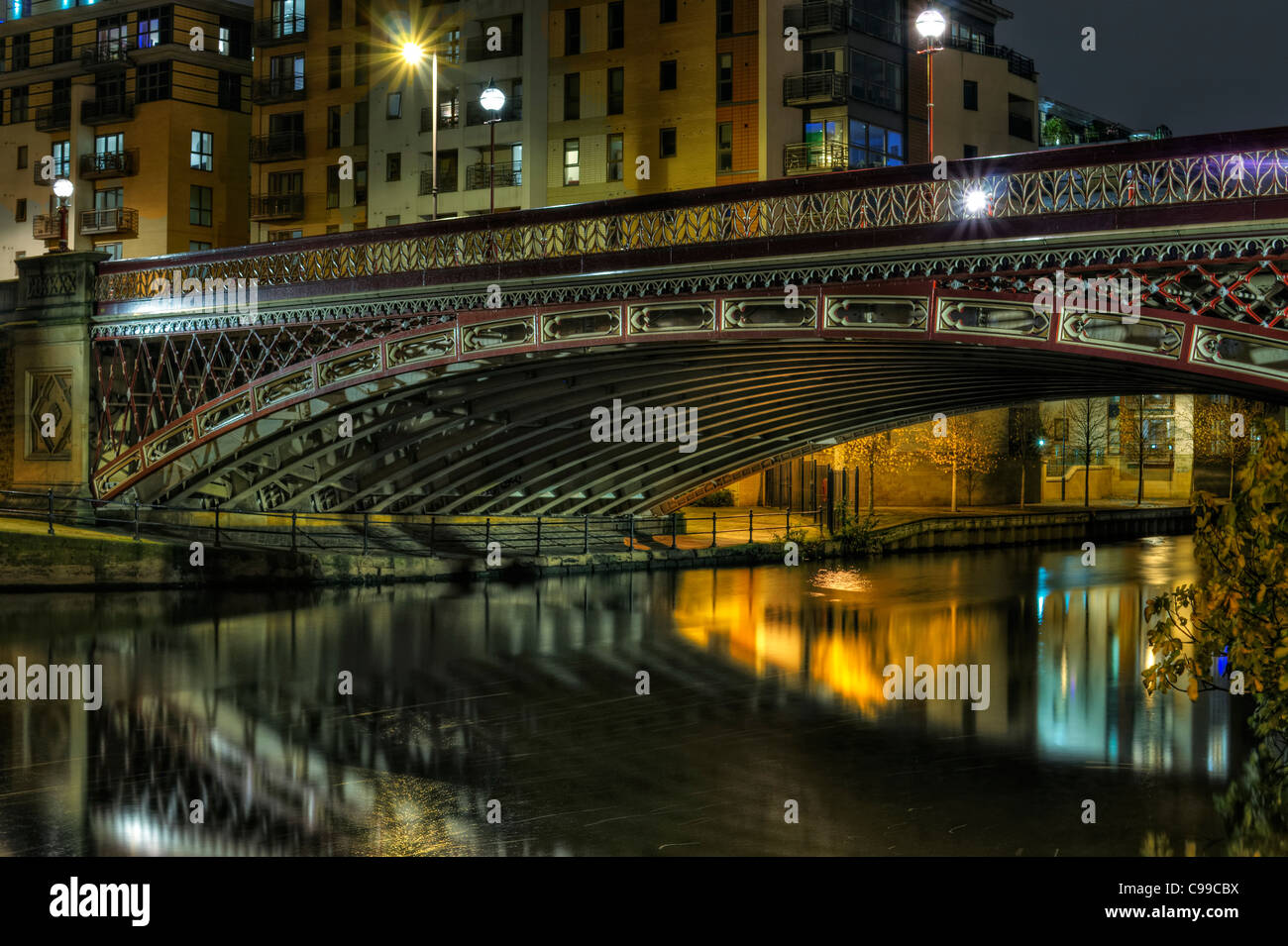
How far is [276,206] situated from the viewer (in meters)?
59.1

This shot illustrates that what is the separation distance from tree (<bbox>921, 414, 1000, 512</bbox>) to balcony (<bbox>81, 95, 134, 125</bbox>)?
36060 millimetres

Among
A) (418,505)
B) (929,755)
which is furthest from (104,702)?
(418,505)

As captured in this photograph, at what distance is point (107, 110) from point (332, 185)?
12.7m

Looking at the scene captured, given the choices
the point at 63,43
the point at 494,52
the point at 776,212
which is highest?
the point at 63,43

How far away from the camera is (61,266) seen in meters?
34.3

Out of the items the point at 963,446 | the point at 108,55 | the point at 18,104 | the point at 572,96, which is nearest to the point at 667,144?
the point at 572,96

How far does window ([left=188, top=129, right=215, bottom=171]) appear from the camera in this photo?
209 feet

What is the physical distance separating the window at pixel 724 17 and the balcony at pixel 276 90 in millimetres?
19372

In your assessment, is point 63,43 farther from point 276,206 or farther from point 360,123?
point 360,123

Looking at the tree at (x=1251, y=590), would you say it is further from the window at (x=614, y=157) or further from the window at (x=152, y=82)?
the window at (x=152, y=82)

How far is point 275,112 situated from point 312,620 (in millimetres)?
39682

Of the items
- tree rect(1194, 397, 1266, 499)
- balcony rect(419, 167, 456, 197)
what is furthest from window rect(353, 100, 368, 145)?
tree rect(1194, 397, 1266, 499)

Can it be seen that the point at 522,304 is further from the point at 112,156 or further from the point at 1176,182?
the point at 112,156

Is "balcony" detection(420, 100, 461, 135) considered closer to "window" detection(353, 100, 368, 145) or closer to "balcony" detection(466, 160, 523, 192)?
"balcony" detection(466, 160, 523, 192)
